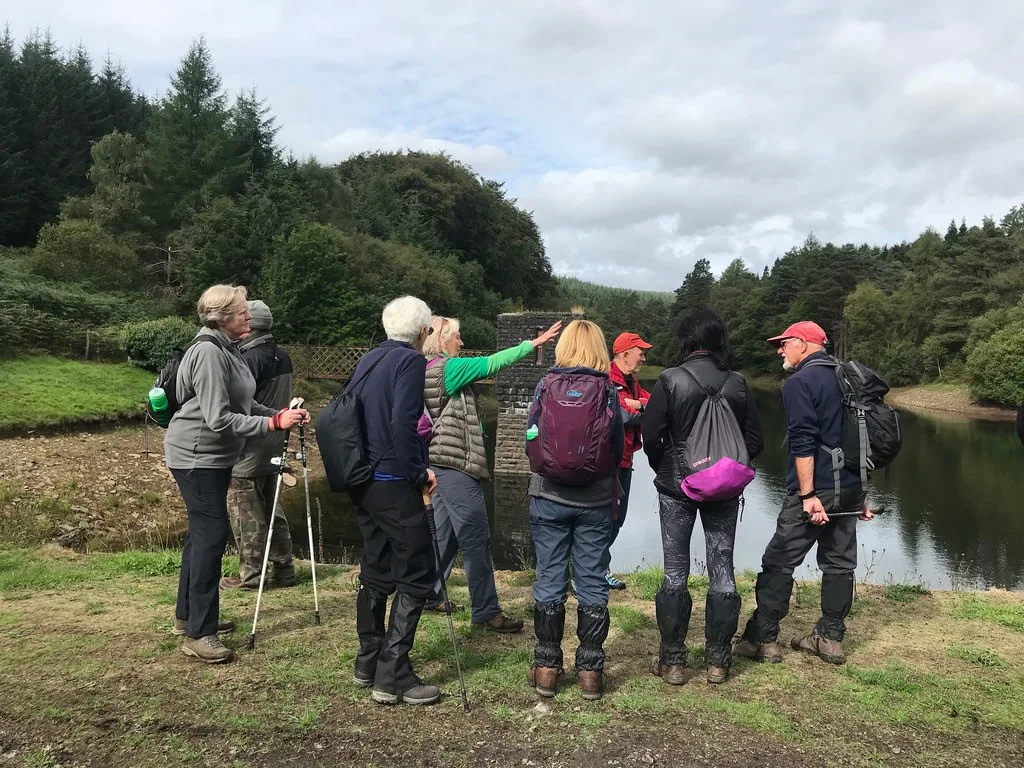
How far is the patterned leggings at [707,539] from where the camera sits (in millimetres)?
3412

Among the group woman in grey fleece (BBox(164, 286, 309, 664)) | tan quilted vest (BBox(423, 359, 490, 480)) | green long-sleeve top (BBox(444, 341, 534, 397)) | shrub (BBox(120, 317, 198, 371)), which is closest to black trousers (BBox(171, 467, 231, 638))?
woman in grey fleece (BBox(164, 286, 309, 664))

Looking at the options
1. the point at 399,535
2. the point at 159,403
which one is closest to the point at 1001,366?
the point at 399,535

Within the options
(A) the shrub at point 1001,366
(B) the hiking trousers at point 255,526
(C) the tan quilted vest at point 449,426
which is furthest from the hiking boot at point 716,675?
(A) the shrub at point 1001,366

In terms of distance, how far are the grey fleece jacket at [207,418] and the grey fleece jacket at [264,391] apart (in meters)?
1.14

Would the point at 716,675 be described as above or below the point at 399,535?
below

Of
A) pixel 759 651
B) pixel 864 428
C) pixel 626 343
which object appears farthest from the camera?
pixel 626 343

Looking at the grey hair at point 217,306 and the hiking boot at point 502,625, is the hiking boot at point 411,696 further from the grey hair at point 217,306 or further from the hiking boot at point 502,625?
the grey hair at point 217,306

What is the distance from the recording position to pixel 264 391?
188 inches

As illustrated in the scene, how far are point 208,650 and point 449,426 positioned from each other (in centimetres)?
161

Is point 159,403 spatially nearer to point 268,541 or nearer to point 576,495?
point 268,541

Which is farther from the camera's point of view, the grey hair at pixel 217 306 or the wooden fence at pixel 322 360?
the wooden fence at pixel 322 360

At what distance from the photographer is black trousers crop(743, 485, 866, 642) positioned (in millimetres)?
3697

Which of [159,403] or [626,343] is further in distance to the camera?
[626,343]

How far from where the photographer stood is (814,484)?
3.64 metres
